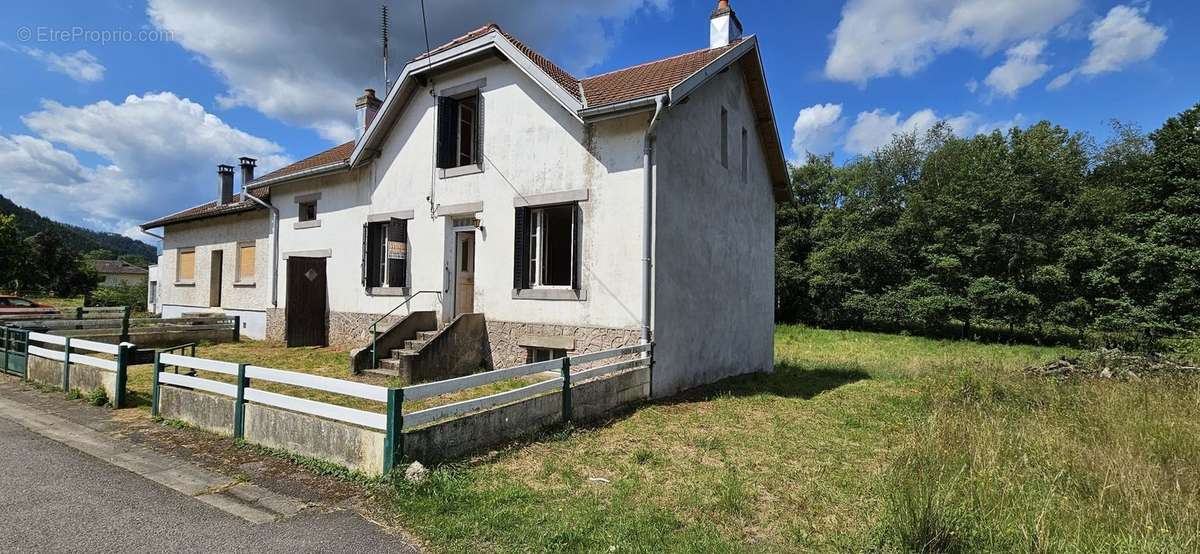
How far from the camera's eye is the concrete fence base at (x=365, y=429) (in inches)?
197

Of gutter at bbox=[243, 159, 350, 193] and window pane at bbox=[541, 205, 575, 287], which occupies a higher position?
gutter at bbox=[243, 159, 350, 193]

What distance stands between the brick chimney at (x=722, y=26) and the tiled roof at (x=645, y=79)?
63 centimetres

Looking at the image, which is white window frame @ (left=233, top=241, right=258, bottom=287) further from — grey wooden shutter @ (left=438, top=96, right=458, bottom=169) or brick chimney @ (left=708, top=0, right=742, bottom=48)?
brick chimney @ (left=708, top=0, right=742, bottom=48)

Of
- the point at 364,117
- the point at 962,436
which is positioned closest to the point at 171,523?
the point at 962,436

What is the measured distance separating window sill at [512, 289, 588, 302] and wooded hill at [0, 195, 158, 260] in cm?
3525

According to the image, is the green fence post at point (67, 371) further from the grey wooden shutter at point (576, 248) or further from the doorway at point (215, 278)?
the doorway at point (215, 278)

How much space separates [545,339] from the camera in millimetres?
10023

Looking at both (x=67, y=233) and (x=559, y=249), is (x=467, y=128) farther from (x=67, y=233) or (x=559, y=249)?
(x=67, y=233)

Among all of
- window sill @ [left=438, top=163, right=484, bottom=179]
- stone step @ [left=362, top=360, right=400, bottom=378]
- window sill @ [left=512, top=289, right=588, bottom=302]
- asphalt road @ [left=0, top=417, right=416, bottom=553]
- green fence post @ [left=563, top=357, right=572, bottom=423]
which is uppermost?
window sill @ [left=438, top=163, right=484, bottom=179]

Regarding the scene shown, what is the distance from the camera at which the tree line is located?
21.8 metres

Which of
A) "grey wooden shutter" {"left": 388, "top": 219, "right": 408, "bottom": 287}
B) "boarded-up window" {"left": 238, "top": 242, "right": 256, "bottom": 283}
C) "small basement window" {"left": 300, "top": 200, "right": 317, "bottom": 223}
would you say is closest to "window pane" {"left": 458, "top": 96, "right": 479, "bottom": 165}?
"grey wooden shutter" {"left": 388, "top": 219, "right": 408, "bottom": 287}

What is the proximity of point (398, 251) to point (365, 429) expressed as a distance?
25.2 ft

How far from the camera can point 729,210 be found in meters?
11.9

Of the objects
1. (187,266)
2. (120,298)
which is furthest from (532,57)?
(120,298)
